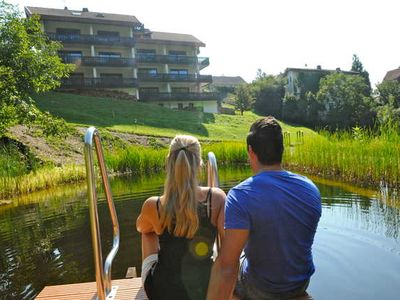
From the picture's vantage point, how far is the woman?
2447 millimetres

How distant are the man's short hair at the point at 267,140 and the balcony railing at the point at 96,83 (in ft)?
119

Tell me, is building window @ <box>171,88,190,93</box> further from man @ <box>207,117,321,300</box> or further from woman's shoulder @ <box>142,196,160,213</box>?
man @ <box>207,117,321,300</box>

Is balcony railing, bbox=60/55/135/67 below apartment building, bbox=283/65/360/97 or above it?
above

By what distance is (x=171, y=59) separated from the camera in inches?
1742

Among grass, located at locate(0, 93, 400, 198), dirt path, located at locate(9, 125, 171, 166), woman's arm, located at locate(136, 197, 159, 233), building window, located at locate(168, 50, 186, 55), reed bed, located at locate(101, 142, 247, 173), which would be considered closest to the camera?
woman's arm, located at locate(136, 197, 159, 233)

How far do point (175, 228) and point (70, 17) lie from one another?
40881mm

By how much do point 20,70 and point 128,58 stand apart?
2561 centimetres

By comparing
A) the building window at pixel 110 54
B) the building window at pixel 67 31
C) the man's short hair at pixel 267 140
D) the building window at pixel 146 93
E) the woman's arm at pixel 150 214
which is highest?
the building window at pixel 67 31

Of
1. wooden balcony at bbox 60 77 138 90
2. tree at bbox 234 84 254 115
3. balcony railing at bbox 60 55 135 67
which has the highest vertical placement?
balcony railing at bbox 60 55 135 67

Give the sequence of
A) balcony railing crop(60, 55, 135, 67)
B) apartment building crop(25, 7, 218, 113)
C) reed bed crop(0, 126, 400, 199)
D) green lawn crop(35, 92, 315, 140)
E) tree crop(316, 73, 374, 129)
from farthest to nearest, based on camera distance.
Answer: tree crop(316, 73, 374, 129) < apartment building crop(25, 7, 218, 113) < balcony railing crop(60, 55, 135, 67) < green lawn crop(35, 92, 315, 140) < reed bed crop(0, 126, 400, 199)

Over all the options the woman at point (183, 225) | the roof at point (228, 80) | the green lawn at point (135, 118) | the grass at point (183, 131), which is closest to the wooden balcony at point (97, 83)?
the green lawn at point (135, 118)

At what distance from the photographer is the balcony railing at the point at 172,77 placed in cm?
4253

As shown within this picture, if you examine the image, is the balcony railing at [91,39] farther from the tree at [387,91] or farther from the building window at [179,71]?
the tree at [387,91]

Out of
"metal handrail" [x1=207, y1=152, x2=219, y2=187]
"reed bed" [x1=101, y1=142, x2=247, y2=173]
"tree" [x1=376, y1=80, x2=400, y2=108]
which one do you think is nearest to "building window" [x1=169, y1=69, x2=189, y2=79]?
"tree" [x1=376, y1=80, x2=400, y2=108]
